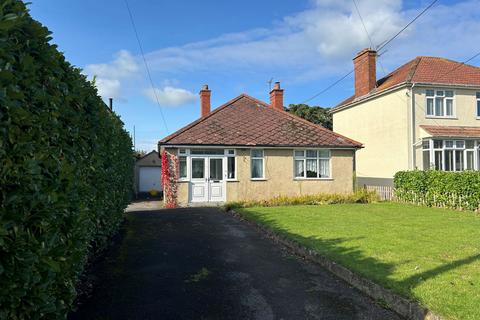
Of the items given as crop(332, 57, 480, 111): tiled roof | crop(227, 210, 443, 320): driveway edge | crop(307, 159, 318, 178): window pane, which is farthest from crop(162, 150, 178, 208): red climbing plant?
crop(332, 57, 480, 111): tiled roof

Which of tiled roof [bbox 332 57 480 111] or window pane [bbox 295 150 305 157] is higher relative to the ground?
tiled roof [bbox 332 57 480 111]

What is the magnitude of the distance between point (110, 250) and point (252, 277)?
3429 millimetres

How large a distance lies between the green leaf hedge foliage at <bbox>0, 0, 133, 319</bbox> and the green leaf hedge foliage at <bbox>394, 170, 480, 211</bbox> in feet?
49.2

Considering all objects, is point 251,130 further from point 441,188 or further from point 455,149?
point 455,149

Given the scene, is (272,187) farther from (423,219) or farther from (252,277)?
(252,277)

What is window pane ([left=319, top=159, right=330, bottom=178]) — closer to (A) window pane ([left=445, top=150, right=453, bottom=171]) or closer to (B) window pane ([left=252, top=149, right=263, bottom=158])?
(B) window pane ([left=252, top=149, right=263, bottom=158])

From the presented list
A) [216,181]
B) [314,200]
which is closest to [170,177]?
[216,181]

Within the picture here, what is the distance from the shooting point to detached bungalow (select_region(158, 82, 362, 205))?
60.3ft

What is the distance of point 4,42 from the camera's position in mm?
2408

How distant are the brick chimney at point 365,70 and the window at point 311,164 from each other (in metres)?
10.1

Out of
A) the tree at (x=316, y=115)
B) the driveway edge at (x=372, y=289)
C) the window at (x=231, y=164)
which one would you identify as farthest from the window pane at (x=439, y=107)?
the tree at (x=316, y=115)

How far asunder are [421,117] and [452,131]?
6.64ft

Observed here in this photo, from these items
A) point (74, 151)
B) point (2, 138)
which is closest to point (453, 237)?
point (74, 151)

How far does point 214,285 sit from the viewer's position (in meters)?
5.79
